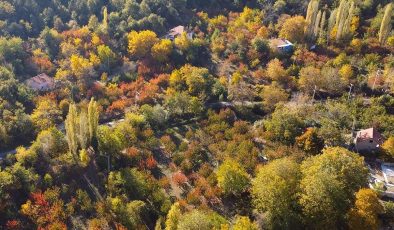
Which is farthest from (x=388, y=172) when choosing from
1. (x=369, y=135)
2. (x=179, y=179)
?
(x=179, y=179)

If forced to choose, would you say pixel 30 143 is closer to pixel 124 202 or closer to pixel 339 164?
pixel 124 202

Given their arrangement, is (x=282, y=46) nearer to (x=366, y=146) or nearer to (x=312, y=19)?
(x=312, y=19)

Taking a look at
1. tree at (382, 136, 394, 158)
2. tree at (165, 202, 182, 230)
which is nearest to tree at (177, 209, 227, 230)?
tree at (165, 202, 182, 230)

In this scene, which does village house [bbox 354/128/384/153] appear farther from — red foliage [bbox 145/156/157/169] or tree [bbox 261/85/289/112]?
red foliage [bbox 145/156/157/169]

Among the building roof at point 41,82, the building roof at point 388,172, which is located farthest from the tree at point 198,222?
the building roof at point 41,82

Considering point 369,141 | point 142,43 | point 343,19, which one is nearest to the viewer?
point 369,141

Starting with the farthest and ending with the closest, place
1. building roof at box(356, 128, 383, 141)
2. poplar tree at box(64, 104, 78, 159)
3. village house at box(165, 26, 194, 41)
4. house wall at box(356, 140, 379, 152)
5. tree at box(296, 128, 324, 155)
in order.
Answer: village house at box(165, 26, 194, 41) < house wall at box(356, 140, 379, 152) < building roof at box(356, 128, 383, 141) < tree at box(296, 128, 324, 155) < poplar tree at box(64, 104, 78, 159)

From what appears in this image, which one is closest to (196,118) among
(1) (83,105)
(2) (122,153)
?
(2) (122,153)
